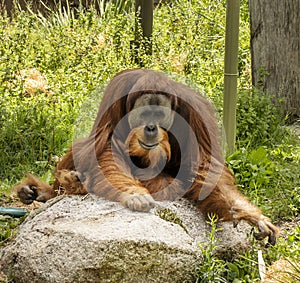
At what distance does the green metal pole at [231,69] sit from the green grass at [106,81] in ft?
0.51

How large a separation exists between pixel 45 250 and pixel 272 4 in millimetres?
2773

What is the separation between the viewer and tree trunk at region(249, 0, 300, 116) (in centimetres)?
486

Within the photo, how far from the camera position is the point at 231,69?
3.96 metres

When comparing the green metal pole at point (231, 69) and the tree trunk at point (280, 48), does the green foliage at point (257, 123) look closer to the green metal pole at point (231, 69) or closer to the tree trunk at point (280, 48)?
the tree trunk at point (280, 48)

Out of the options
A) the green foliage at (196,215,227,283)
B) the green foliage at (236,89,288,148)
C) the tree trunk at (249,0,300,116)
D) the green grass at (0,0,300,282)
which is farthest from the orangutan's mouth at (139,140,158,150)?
the tree trunk at (249,0,300,116)

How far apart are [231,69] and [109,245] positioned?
1.66m

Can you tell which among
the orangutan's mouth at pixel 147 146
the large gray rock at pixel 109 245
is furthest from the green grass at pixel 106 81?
the orangutan's mouth at pixel 147 146

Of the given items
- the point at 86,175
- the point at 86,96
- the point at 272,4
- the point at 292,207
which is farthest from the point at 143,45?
the point at 86,175

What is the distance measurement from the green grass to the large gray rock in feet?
0.40

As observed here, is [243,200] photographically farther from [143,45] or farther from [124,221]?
[143,45]

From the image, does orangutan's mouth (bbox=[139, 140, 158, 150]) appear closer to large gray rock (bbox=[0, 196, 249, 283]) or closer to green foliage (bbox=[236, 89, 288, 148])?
large gray rock (bbox=[0, 196, 249, 283])

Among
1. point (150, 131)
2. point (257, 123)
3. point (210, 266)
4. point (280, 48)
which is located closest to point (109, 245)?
point (210, 266)

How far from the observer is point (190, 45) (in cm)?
629

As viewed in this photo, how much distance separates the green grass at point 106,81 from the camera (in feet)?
12.8
